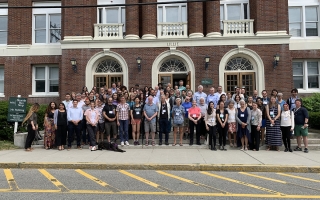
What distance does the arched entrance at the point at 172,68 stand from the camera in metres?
16.3

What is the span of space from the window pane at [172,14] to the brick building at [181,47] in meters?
0.06

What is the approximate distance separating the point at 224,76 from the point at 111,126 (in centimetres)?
817

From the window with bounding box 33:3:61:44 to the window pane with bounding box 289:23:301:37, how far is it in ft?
49.6

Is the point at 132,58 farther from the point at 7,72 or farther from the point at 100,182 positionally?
the point at 100,182

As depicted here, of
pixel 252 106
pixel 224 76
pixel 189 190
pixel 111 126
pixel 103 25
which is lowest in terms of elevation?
pixel 189 190

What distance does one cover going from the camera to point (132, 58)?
16531mm

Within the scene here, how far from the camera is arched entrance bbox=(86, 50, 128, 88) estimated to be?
54.4ft

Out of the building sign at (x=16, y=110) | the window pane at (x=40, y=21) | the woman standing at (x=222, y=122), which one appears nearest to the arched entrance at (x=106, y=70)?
the building sign at (x=16, y=110)

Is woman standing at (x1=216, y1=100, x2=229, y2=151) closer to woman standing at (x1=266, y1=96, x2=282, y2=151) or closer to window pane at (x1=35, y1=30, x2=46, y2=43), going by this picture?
woman standing at (x1=266, y1=96, x2=282, y2=151)

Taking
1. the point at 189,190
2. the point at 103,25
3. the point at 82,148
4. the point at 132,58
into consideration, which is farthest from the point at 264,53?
the point at 189,190

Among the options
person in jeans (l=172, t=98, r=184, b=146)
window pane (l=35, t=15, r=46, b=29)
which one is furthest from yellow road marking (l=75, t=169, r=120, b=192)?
window pane (l=35, t=15, r=46, b=29)

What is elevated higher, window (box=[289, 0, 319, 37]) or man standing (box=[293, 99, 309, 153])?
window (box=[289, 0, 319, 37])

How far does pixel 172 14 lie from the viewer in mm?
17375

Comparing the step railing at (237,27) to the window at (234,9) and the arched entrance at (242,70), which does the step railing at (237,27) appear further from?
the arched entrance at (242,70)
